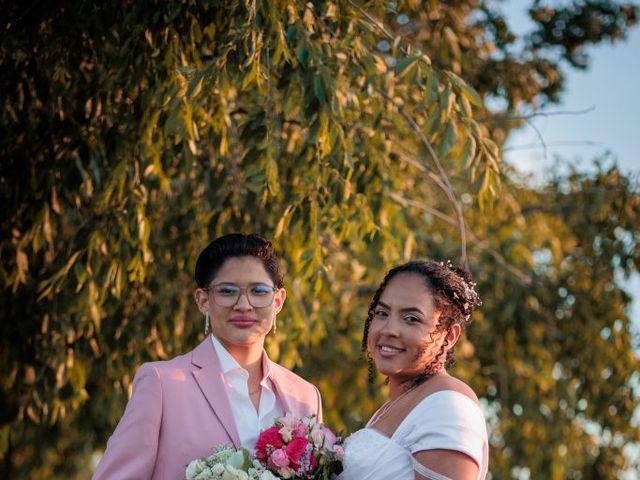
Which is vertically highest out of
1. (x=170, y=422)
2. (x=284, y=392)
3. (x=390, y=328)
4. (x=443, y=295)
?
(x=443, y=295)

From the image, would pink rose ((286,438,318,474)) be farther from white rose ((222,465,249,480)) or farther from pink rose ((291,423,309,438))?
white rose ((222,465,249,480))

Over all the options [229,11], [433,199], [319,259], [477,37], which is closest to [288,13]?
[229,11]

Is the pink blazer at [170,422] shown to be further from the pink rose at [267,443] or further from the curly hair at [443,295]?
the curly hair at [443,295]

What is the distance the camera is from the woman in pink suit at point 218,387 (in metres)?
3.52

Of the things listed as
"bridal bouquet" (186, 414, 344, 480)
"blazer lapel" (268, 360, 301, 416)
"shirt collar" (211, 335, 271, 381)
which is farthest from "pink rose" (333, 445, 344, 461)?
"shirt collar" (211, 335, 271, 381)

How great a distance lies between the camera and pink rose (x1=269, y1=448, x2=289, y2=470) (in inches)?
131

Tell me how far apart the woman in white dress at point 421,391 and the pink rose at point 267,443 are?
0.88ft

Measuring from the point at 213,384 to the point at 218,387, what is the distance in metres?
0.02

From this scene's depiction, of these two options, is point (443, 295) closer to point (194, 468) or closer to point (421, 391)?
point (421, 391)

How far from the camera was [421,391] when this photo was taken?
3514 mm

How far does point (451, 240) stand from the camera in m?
9.30

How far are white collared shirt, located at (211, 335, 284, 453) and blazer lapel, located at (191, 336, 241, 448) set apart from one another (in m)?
0.03

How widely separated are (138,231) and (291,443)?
221 centimetres

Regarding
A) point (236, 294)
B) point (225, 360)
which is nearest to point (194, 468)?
point (225, 360)
